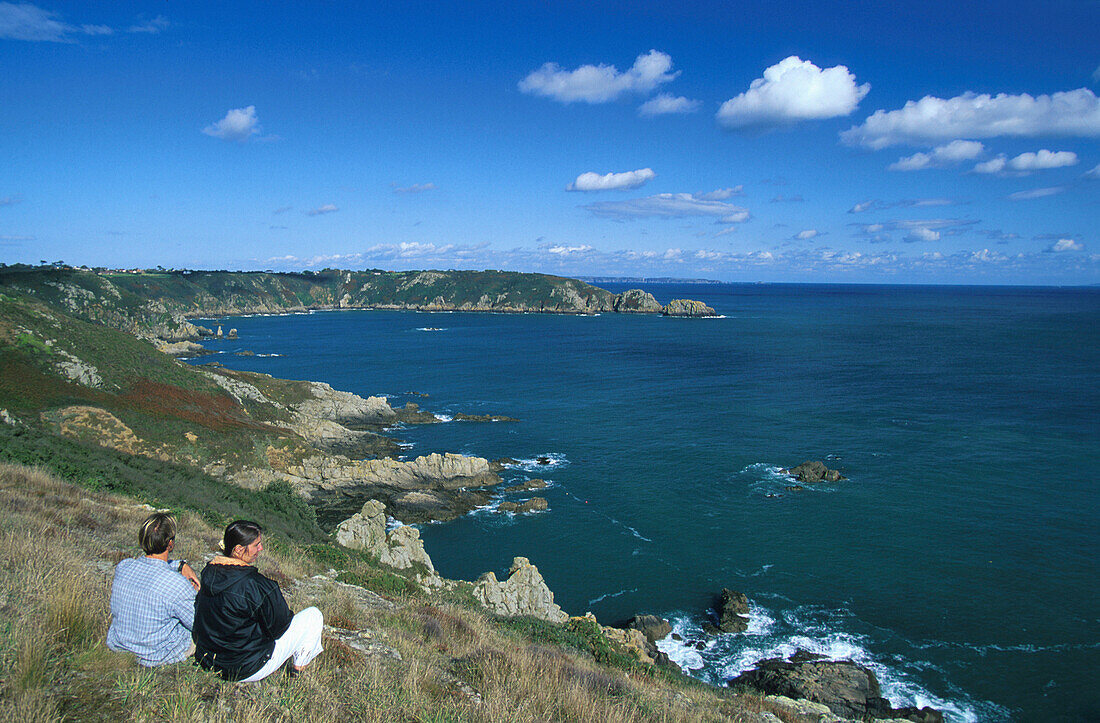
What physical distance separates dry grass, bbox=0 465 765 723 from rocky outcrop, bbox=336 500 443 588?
14.5m

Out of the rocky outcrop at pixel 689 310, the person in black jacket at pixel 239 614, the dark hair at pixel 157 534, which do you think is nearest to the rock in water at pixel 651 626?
the person in black jacket at pixel 239 614

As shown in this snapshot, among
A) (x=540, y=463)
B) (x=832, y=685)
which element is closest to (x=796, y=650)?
(x=832, y=685)

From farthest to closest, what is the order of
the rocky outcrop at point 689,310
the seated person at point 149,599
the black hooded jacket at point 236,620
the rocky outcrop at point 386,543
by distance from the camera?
1. the rocky outcrop at point 689,310
2. the rocky outcrop at point 386,543
3. the seated person at point 149,599
4. the black hooded jacket at point 236,620

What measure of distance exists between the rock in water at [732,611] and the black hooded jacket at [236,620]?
23168 mm

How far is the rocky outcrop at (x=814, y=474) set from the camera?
40656 millimetres

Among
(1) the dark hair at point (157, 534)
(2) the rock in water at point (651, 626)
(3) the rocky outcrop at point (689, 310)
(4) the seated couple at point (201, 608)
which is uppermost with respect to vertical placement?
(3) the rocky outcrop at point (689, 310)

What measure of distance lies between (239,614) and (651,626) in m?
22.2

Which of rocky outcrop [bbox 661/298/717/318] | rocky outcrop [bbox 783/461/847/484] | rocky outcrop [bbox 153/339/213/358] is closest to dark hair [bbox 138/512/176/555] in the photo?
rocky outcrop [bbox 783/461/847/484]

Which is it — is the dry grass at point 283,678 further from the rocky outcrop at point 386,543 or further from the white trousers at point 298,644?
the rocky outcrop at point 386,543

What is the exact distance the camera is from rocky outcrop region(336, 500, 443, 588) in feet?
83.6

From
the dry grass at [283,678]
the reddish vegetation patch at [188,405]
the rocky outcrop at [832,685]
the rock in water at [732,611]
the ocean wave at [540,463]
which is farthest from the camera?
the ocean wave at [540,463]

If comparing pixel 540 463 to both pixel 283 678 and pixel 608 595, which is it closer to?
pixel 608 595

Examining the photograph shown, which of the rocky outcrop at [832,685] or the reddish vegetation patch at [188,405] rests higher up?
the reddish vegetation patch at [188,405]

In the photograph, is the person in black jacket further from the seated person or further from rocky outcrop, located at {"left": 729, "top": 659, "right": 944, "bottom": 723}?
rocky outcrop, located at {"left": 729, "top": 659, "right": 944, "bottom": 723}
